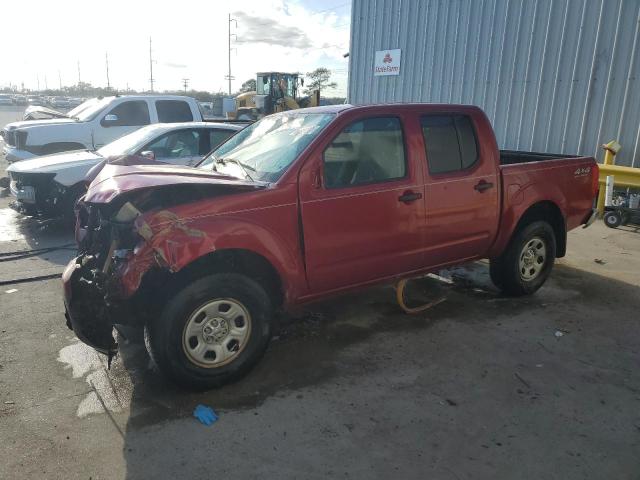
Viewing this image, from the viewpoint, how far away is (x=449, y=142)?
4.44m

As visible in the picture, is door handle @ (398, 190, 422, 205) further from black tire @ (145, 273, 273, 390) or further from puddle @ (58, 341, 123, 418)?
puddle @ (58, 341, 123, 418)

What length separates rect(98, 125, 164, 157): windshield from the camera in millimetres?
7070

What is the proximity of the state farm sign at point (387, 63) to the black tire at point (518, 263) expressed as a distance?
32.6 ft

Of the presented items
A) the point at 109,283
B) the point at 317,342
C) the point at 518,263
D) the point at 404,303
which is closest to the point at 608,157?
the point at 518,263

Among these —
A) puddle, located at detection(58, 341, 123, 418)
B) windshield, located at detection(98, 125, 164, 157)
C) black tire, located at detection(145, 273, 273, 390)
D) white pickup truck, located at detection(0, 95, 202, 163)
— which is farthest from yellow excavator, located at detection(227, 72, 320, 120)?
black tire, located at detection(145, 273, 273, 390)

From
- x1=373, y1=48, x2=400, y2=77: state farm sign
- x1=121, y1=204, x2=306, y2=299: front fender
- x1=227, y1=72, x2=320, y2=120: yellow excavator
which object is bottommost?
x1=121, y1=204, x2=306, y2=299: front fender

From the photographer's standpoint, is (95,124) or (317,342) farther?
(95,124)

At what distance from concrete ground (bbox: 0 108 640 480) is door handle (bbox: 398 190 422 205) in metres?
1.17

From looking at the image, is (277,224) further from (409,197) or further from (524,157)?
(524,157)

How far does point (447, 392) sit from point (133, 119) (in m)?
9.06

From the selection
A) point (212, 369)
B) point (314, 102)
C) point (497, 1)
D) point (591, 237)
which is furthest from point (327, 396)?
point (314, 102)

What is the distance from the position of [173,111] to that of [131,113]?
0.84 metres

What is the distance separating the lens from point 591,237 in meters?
8.09

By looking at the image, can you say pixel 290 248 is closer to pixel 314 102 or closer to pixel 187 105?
pixel 187 105
